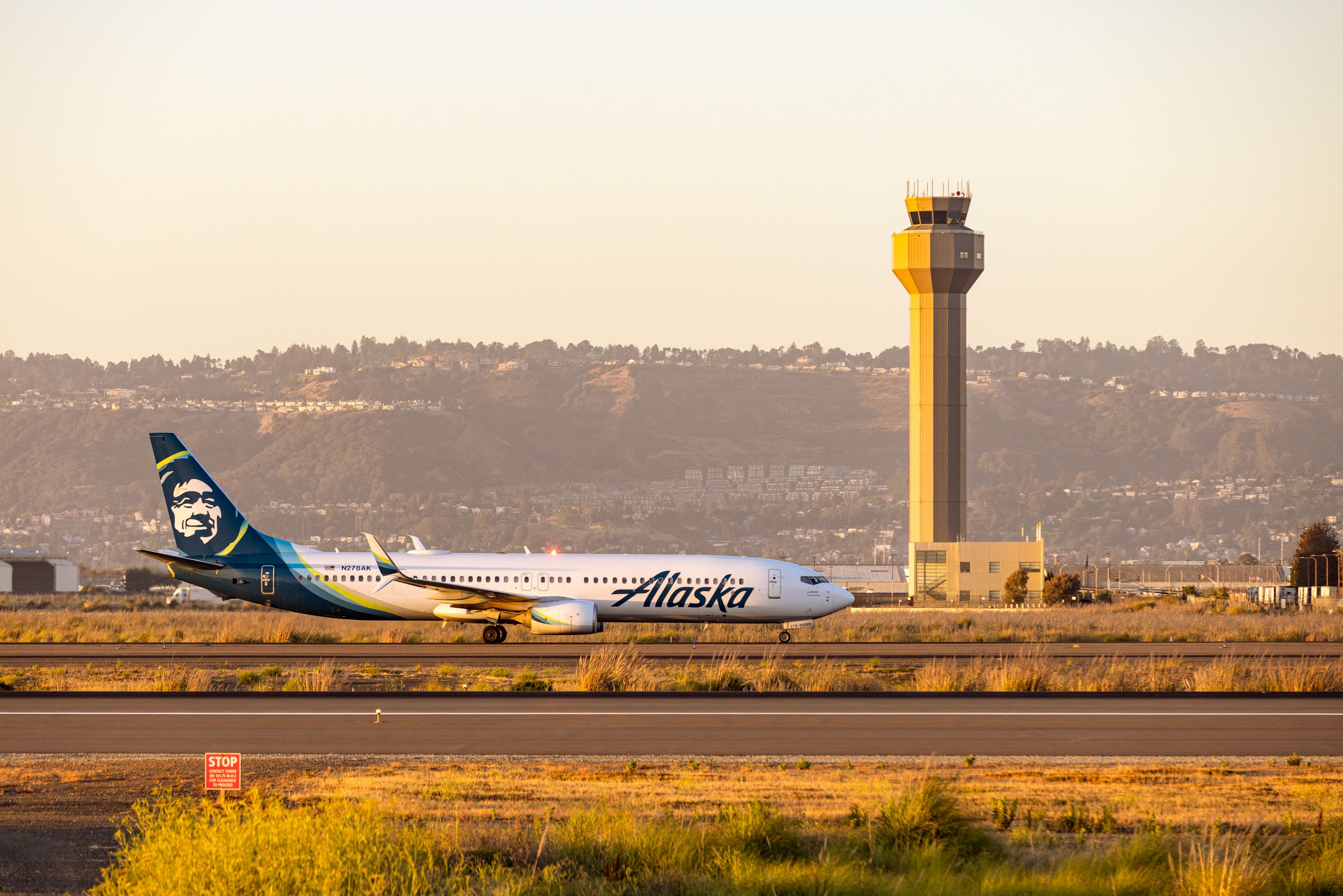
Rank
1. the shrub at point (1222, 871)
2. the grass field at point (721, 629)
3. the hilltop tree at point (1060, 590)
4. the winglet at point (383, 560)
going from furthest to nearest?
the hilltop tree at point (1060, 590), the grass field at point (721, 629), the winglet at point (383, 560), the shrub at point (1222, 871)

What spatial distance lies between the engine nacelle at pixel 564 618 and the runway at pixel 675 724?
→ 1605 cm

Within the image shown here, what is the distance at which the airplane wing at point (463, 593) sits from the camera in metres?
44.6

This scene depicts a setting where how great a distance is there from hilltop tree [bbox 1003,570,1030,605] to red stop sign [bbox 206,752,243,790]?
81894mm

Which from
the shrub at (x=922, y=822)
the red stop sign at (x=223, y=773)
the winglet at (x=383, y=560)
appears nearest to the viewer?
the shrub at (x=922, y=822)

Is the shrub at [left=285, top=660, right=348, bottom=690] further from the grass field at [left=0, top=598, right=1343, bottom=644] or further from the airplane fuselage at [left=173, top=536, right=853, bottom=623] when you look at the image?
the airplane fuselage at [left=173, top=536, right=853, bottom=623]

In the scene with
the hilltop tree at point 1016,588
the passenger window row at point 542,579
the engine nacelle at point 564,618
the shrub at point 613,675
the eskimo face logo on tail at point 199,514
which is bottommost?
the hilltop tree at point 1016,588

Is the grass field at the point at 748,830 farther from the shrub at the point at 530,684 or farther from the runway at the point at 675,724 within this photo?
the shrub at the point at 530,684

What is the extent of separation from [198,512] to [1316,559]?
7287 cm

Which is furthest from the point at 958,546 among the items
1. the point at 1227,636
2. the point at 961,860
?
the point at 961,860

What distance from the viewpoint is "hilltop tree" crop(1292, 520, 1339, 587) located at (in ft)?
302

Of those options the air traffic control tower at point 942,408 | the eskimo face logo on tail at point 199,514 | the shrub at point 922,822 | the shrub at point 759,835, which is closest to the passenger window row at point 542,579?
the eskimo face logo on tail at point 199,514

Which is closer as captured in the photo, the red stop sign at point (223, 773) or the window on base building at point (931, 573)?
the red stop sign at point (223, 773)

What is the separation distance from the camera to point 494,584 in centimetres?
4522

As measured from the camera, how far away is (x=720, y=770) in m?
18.1
